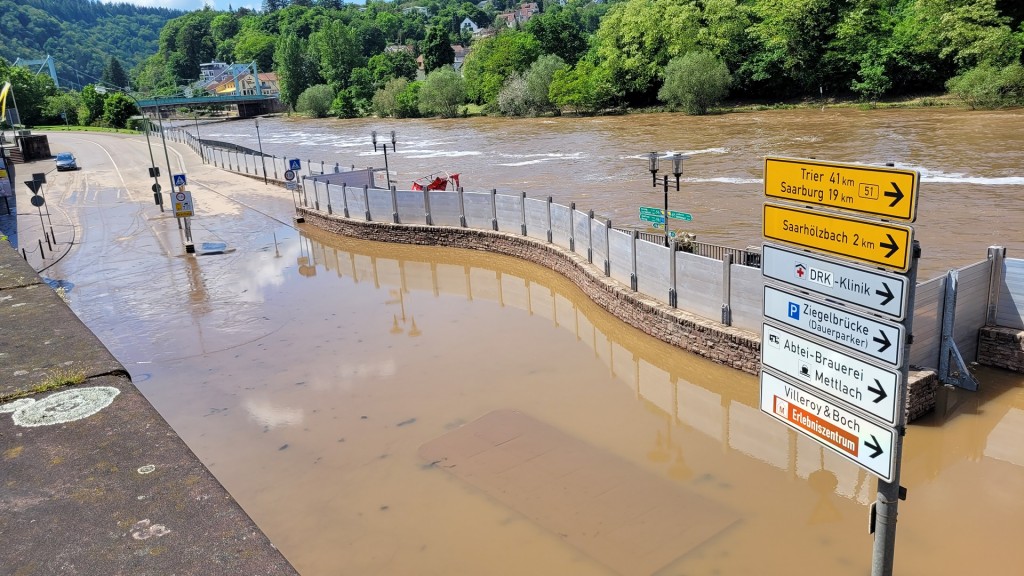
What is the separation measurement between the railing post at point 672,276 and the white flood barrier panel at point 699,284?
0.25 ft

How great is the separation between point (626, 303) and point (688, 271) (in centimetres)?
207

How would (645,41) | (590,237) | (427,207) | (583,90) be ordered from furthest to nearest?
(583,90)
(645,41)
(427,207)
(590,237)

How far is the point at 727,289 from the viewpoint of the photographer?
1308 cm

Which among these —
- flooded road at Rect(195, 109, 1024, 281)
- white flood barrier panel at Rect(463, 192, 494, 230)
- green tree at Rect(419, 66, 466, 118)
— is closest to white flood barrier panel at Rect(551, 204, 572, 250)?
white flood barrier panel at Rect(463, 192, 494, 230)

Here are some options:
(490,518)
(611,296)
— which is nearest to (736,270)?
(611,296)

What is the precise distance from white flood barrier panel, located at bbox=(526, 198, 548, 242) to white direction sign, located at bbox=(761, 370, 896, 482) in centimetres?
1582

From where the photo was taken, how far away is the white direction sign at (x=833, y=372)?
4309mm

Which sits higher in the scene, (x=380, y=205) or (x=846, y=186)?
(x=846, y=186)

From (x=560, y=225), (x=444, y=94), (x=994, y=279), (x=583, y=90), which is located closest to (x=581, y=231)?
(x=560, y=225)

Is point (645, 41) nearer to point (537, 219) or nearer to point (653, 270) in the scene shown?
point (537, 219)

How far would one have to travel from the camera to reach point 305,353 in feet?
52.0

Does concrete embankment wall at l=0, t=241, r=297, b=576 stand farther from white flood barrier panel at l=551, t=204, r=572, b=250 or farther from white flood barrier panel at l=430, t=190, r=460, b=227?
white flood barrier panel at l=430, t=190, r=460, b=227

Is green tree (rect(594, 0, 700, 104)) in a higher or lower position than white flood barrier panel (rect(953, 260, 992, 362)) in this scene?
higher

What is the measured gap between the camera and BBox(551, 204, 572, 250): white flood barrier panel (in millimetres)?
19564
